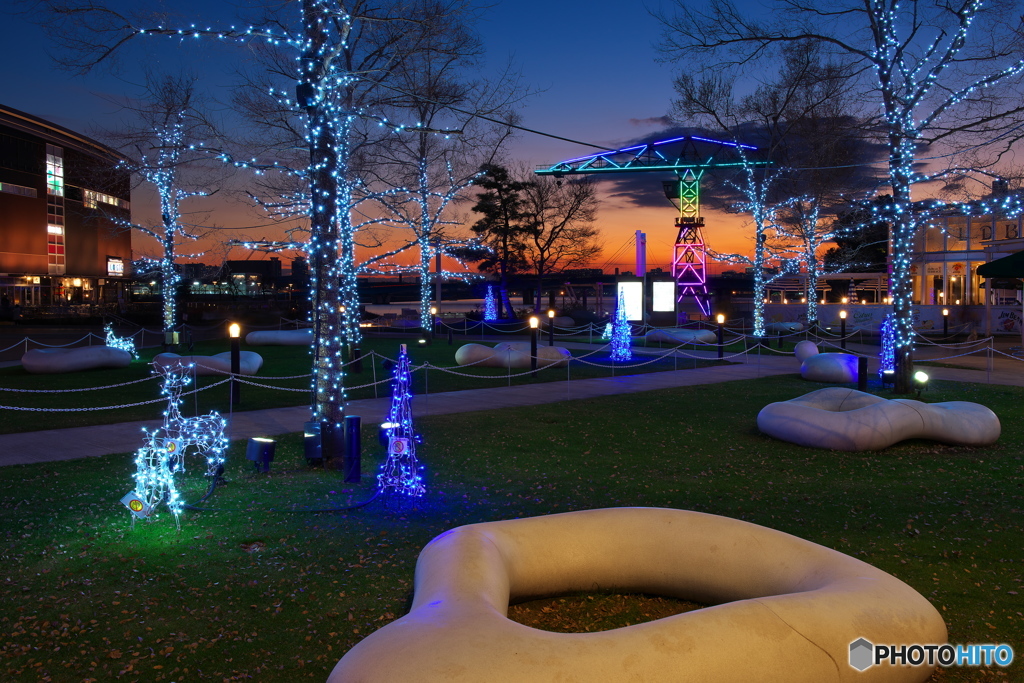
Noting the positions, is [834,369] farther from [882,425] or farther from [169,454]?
[169,454]

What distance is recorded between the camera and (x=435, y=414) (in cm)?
1286

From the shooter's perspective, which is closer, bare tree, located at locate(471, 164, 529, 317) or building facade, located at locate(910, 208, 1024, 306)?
building facade, located at locate(910, 208, 1024, 306)

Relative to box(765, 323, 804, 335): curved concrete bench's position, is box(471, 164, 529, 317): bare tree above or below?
above

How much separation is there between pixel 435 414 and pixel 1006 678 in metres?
9.79

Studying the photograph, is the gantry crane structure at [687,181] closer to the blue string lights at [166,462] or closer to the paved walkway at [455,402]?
the paved walkway at [455,402]

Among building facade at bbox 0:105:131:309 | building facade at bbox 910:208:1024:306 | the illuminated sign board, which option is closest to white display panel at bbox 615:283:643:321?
building facade at bbox 910:208:1024:306

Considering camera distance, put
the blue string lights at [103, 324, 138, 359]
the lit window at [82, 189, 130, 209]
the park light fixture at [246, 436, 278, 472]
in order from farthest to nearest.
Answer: the lit window at [82, 189, 130, 209], the blue string lights at [103, 324, 138, 359], the park light fixture at [246, 436, 278, 472]

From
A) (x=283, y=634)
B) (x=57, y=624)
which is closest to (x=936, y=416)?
(x=283, y=634)

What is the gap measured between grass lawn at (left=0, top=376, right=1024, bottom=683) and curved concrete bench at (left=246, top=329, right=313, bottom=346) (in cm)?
1692

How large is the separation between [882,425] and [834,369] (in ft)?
26.6

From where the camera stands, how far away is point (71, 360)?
1797 cm

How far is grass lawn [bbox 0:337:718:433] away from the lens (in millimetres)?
12375

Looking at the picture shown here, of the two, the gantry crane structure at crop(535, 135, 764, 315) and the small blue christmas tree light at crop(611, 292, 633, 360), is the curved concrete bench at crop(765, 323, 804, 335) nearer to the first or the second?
the gantry crane structure at crop(535, 135, 764, 315)

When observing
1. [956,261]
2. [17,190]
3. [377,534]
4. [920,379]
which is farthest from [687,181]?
[17,190]
